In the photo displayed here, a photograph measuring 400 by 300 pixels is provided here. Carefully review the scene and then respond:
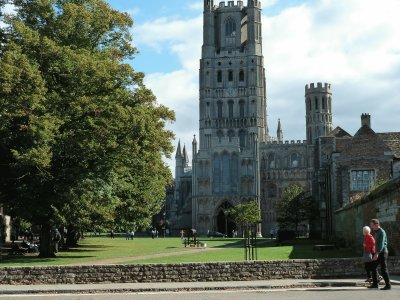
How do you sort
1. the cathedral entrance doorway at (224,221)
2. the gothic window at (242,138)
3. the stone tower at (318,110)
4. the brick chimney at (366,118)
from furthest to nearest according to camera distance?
the stone tower at (318,110) < the gothic window at (242,138) < the cathedral entrance doorway at (224,221) < the brick chimney at (366,118)

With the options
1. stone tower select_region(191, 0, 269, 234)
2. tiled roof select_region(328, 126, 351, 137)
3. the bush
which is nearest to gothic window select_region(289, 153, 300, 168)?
stone tower select_region(191, 0, 269, 234)

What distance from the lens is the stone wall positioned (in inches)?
827

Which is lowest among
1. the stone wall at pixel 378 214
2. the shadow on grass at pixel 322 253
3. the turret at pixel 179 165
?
the shadow on grass at pixel 322 253

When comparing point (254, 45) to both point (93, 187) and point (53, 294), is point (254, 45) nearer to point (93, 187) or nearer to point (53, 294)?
point (93, 187)

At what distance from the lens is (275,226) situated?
107m

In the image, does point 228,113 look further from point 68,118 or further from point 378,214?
point 378,214

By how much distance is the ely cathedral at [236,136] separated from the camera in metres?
105

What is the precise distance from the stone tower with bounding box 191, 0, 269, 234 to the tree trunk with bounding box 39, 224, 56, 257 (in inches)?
2828

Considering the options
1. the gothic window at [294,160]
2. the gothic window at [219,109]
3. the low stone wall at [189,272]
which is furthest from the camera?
the gothic window at [294,160]

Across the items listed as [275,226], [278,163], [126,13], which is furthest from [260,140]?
[126,13]

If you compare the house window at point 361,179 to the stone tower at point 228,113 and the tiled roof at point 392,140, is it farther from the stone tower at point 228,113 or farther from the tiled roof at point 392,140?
the stone tower at point 228,113

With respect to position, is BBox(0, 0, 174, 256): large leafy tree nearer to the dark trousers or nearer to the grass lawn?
the grass lawn

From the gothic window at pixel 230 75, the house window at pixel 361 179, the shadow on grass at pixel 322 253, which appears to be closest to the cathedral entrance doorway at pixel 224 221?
the gothic window at pixel 230 75

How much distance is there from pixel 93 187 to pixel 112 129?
332 cm
